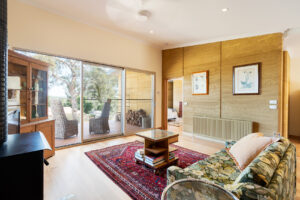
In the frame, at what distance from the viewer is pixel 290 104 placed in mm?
5012

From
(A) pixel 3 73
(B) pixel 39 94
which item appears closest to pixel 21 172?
(A) pixel 3 73

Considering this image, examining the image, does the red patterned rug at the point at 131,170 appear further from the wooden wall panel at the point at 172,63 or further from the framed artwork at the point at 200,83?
the wooden wall panel at the point at 172,63

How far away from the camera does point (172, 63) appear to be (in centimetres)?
550

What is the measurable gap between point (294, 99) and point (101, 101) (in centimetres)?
652

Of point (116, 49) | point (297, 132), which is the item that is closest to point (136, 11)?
point (116, 49)

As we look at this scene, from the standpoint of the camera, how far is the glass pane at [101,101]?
3.98 metres

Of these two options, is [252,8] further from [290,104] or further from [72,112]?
[72,112]

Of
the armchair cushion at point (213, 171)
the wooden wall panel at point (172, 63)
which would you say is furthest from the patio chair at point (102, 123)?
the armchair cushion at point (213, 171)

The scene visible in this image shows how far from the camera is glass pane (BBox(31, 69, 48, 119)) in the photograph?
112 inches

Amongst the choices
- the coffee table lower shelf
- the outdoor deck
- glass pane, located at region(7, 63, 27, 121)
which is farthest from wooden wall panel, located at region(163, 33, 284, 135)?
glass pane, located at region(7, 63, 27, 121)

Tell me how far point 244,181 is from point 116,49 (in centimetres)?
440

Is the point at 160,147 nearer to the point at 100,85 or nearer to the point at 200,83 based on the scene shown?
the point at 100,85

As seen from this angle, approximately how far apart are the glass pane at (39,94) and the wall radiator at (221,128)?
412 centimetres

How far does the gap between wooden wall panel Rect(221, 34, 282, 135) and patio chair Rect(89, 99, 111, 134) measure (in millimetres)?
3481
